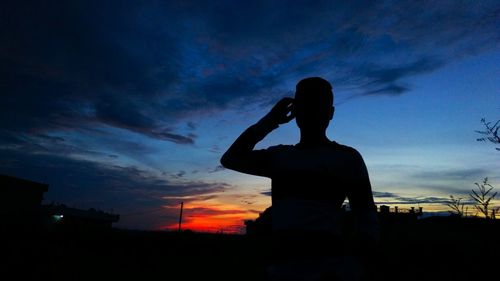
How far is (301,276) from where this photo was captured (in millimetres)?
1667

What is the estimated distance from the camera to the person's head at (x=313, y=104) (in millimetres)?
2092

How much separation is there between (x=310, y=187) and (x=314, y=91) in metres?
0.60

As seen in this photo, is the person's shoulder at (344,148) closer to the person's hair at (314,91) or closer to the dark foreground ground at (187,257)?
the person's hair at (314,91)

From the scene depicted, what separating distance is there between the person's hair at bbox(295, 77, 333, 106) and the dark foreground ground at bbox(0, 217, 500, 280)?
11.1 metres

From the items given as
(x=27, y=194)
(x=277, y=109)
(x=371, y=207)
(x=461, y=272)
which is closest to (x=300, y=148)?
(x=277, y=109)

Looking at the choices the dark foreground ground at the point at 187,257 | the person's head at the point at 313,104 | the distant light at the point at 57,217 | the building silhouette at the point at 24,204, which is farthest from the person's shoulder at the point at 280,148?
the distant light at the point at 57,217

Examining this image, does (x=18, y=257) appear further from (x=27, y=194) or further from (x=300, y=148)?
(x=27, y=194)

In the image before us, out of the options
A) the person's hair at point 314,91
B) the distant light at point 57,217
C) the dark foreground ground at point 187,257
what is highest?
the distant light at point 57,217

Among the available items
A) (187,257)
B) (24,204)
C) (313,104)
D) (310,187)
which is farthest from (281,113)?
(24,204)

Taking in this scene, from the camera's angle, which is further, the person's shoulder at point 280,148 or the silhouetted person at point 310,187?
the person's shoulder at point 280,148

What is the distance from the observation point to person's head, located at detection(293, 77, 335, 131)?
6.86ft

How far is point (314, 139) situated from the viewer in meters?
2.07

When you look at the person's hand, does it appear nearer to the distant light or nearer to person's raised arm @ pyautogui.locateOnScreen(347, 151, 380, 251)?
person's raised arm @ pyautogui.locateOnScreen(347, 151, 380, 251)

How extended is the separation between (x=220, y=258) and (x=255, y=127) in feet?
56.4
